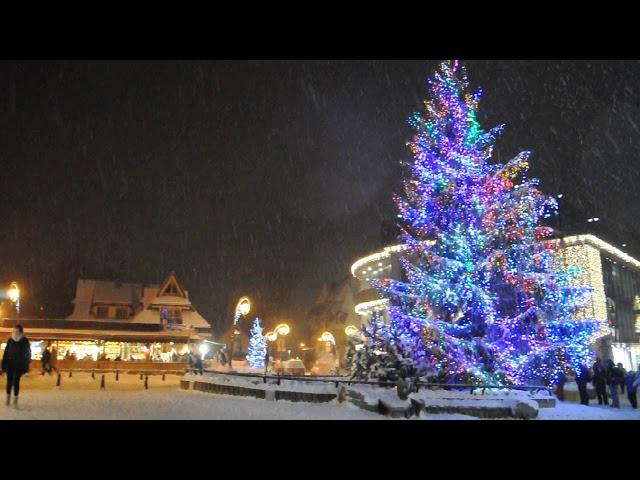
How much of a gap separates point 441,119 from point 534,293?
279 inches

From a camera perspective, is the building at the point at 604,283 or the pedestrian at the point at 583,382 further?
the building at the point at 604,283

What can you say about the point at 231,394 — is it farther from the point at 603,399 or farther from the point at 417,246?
the point at 603,399

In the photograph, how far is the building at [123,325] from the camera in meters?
43.0

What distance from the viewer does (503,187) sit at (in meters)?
20.2

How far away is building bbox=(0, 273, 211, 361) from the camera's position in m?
43.0

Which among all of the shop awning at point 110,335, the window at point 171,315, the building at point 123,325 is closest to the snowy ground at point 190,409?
the shop awning at point 110,335

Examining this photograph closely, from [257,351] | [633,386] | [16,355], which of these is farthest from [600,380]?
[257,351]

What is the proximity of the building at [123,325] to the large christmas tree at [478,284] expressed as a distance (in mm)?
28207

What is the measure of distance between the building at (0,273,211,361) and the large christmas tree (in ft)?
92.5

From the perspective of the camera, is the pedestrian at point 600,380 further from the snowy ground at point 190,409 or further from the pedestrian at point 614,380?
the snowy ground at point 190,409

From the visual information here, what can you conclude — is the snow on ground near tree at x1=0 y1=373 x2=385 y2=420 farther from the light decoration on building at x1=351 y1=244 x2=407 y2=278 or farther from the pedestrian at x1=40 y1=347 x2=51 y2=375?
the light decoration on building at x1=351 y1=244 x2=407 y2=278

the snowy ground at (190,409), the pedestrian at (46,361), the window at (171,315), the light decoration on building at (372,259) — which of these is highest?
the light decoration on building at (372,259)

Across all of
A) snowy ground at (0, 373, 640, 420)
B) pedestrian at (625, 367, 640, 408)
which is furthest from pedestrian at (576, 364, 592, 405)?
pedestrian at (625, 367, 640, 408)

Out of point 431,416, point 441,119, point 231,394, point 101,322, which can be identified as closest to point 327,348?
point 101,322
